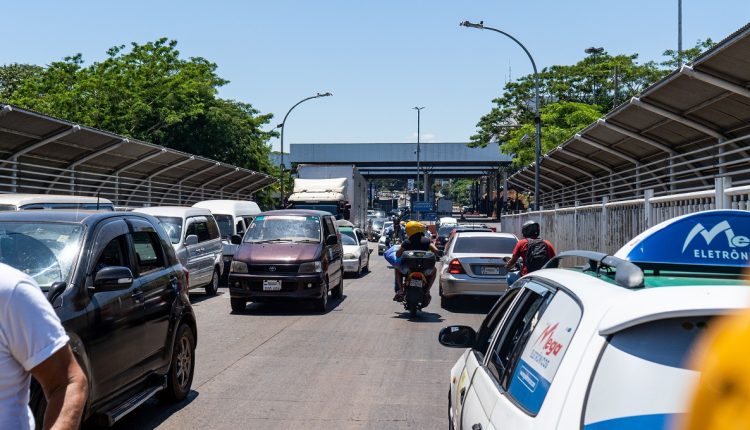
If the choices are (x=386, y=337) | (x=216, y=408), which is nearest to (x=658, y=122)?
(x=386, y=337)

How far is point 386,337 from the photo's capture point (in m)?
12.6

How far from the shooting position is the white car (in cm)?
2564

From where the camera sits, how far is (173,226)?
18.6 metres

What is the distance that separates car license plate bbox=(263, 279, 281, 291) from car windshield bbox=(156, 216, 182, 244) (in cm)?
334

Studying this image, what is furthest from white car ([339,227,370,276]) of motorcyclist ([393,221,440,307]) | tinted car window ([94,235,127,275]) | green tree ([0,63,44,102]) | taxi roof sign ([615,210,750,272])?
green tree ([0,63,44,102])

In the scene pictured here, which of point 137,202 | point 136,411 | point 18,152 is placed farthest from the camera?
point 137,202

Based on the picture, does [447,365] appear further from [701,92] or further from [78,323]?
[701,92]

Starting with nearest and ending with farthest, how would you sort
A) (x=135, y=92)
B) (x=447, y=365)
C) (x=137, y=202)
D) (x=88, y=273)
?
(x=88, y=273) → (x=447, y=365) → (x=137, y=202) → (x=135, y=92)

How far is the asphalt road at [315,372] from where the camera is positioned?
740 cm

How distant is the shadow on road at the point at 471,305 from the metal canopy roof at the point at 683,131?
13.3ft

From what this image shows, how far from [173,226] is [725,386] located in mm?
17974

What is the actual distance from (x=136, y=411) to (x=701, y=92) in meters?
11.2

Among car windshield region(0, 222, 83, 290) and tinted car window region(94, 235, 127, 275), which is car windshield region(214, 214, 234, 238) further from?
car windshield region(0, 222, 83, 290)

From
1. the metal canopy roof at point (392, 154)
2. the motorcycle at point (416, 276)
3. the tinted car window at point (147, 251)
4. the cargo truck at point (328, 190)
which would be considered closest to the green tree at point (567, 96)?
the cargo truck at point (328, 190)
